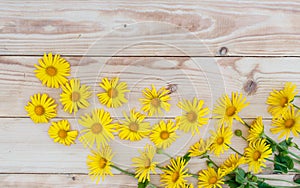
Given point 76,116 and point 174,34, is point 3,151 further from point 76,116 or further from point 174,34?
point 174,34

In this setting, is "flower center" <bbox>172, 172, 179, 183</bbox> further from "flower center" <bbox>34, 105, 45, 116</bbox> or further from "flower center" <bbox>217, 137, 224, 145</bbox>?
"flower center" <bbox>34, 105, 45, 116</bbox>

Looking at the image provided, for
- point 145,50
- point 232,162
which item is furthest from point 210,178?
point 145,50

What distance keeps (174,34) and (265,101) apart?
0.23 meters

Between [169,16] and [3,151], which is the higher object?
[169,16]

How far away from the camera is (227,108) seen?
2.59ft

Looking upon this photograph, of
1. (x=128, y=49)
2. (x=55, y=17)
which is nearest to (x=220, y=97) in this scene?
(x=128, y=49)

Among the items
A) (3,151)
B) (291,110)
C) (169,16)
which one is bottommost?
(3,151)

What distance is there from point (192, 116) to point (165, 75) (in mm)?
96

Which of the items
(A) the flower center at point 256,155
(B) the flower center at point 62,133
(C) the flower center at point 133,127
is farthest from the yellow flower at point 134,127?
(A) the flower center at point 256,155

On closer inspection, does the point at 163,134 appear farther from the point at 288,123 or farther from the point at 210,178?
the point at 288,123

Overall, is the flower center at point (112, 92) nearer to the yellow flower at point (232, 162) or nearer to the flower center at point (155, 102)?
the flower center at point (155, 102)

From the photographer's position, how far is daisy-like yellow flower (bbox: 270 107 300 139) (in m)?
0.79

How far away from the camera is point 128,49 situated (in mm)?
775

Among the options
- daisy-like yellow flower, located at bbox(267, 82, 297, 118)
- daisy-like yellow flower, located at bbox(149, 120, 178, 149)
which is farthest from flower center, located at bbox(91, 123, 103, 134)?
daisy-like yellow flower, located at bbox(267, 82, 297, 118)
